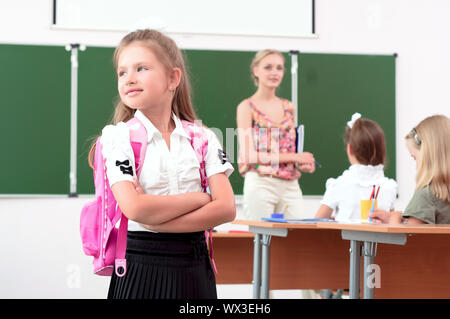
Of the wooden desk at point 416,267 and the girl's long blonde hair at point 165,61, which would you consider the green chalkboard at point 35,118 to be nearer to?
the wooden desk at point 416,267

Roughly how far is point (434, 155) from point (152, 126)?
68.9 inches

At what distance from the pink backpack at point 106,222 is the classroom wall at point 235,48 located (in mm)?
3848

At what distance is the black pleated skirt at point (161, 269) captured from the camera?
1.41 metres

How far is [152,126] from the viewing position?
58.2 inches

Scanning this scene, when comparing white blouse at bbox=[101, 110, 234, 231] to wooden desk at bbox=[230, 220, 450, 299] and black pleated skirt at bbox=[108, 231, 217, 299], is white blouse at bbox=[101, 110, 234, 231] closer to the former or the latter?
black pleated skirt at bbox=[108, 231, 217, 299]

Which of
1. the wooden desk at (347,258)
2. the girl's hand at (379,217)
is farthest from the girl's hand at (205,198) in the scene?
the girl's hand at (379,217)

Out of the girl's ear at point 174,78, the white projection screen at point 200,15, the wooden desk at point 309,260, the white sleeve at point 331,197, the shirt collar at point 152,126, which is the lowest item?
the wooden desk at point 309,260

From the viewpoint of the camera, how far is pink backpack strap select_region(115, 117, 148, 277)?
1395mm

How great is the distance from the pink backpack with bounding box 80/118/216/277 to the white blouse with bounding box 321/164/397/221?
212 cm

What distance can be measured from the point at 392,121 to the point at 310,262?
266 cm

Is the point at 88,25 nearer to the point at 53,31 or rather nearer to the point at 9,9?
the point at 53,31

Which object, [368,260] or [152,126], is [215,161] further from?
[368,260]

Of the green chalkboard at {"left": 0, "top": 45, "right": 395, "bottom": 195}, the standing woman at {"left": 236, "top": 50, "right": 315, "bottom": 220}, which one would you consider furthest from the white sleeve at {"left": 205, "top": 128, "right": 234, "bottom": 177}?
the green chalkboard at {"left": 0, "top": 45, "right": 395, "bottom": 195}
